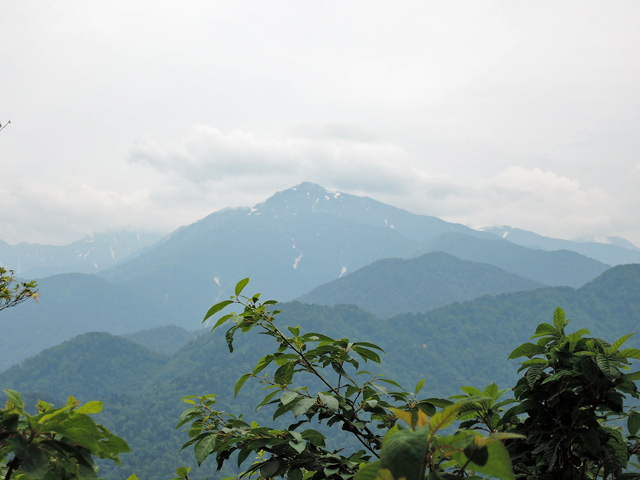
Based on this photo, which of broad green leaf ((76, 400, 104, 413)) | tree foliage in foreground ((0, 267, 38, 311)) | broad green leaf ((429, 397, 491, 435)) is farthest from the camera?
tree foliage in foreground ((0, 267, 38, 311))

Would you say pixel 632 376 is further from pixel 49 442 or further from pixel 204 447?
pixel 49 442

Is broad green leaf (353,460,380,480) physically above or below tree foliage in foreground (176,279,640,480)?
above

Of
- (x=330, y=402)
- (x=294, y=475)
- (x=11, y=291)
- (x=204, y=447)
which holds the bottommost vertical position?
(x=294, y=475)

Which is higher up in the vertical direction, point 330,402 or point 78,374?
point 330,402

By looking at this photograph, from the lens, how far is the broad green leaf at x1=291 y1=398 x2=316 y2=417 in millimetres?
1907

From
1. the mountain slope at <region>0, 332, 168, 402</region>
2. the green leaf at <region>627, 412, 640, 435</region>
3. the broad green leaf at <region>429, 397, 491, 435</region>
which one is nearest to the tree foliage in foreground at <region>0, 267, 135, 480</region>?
the broad green leaf at <region>429, 397, 491, 435</region>

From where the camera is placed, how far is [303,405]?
6.42 ft

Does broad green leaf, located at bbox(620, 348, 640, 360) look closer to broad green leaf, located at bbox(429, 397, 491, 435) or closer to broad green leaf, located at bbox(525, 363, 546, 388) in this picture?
broad green leaf, located at bbox(525, 363, 546, 388)

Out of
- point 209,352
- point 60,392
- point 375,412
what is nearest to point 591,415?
point 375,412

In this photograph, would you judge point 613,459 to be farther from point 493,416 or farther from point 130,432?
point 130,432

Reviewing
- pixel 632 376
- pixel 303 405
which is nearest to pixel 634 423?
pixel 632 376

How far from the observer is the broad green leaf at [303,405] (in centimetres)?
191

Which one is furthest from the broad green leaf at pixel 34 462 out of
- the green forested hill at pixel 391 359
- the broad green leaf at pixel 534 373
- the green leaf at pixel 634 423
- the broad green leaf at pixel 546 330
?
the green forested hill at pixel 391 359

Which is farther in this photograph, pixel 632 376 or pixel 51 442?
pixel 632 376
